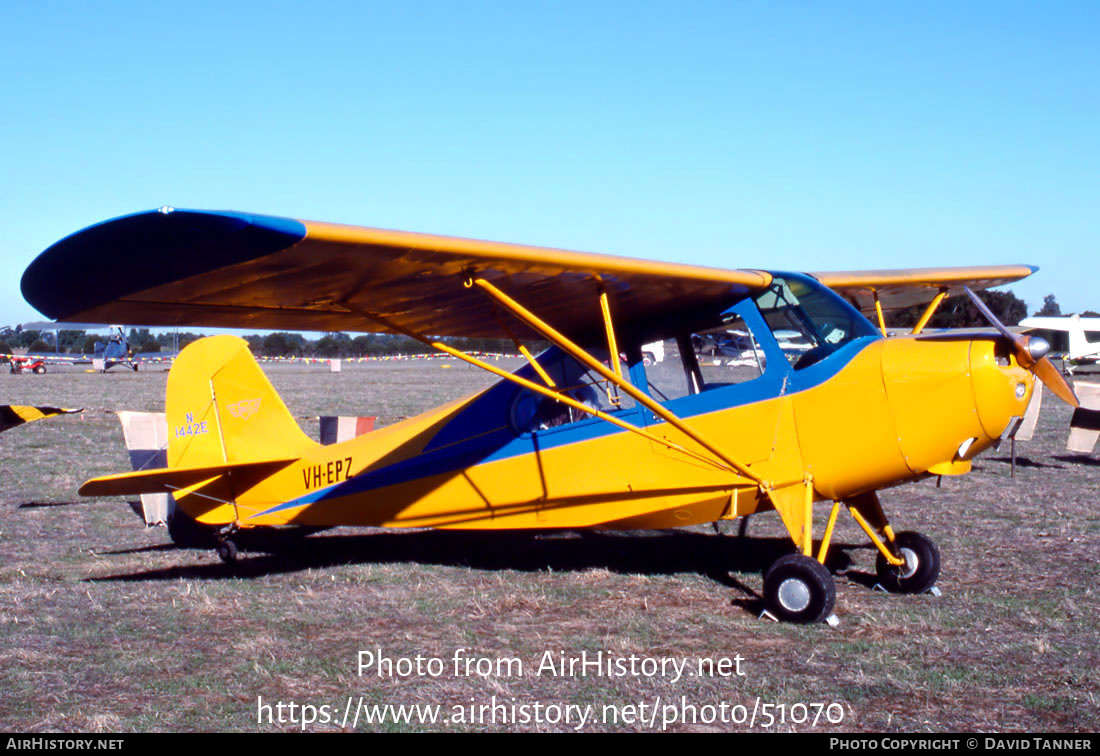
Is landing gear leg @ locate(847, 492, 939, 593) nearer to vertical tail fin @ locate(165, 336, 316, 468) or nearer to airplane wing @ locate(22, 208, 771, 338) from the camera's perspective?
airplane wing @ locate(22, 208, 771, 338)

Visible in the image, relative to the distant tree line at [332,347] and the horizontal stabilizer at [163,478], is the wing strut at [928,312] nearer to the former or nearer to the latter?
the horizontal stabilizer at [163,478]

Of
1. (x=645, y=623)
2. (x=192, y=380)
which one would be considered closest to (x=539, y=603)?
(x=645, y=623)

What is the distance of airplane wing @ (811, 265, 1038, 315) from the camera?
8.12m

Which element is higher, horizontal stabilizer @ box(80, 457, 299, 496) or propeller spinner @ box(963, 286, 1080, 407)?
propeller spinner @ box(963, 286, 1080, 407)

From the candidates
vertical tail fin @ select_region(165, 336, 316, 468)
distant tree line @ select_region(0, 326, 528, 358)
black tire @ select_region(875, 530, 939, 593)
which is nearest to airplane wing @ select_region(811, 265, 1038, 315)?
black tire @ select_region(875, 530, 939, 593)

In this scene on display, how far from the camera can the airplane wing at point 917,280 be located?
26.6 ft

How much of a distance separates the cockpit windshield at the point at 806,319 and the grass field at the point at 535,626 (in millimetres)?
1727

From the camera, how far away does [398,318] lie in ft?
22.8

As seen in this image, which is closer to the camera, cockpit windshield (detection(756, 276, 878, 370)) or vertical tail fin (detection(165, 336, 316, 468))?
cockpit windshield (detection(756, 276, 878, 370))

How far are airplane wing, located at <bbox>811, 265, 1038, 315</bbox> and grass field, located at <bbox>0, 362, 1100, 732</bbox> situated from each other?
2259 mm

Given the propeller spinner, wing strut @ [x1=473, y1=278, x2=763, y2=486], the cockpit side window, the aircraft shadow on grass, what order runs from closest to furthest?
the propeller spinner, wing strut @ [x1=473, y1=278, x2=763, y2=486], the cockpit side window, the aircraft shadow on grass

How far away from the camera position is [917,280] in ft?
26.7
